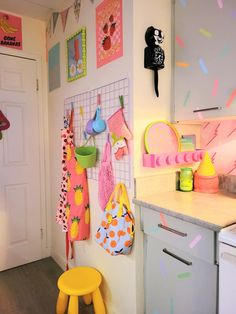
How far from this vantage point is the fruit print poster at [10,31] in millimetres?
2133

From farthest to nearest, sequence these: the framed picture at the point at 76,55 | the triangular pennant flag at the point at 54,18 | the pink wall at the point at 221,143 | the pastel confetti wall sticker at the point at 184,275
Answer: the triangular pennant flag at the point at 54,18, the framed picture at the point at 76,55, the pink wall at the point at 221,143, the pastel confetti wall sticker at the point at 184,275

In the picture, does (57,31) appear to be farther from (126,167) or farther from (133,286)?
(133,286)

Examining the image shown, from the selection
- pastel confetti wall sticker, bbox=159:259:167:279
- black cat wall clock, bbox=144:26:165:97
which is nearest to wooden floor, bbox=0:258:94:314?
pastel confetti wall sticker, bbox=159:259:167:279

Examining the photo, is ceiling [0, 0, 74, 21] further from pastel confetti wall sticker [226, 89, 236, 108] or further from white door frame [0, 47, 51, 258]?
pastel confetti wall sticker [226, 89, 236, 108]

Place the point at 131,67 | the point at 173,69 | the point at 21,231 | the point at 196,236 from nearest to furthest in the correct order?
the point at 196,236, the point at 131,67, the point at 173,69, the point at 21,231

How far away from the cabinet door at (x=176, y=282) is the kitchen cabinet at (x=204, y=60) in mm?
747

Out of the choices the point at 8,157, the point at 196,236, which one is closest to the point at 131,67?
the point at 196,236

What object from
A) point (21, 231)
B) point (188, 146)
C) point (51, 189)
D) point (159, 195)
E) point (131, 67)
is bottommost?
point (21, 231)

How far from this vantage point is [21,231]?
233 cm

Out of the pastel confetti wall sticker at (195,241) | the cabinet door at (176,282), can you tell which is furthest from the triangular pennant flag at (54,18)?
the pastel confetti wall sticker at (195,241)

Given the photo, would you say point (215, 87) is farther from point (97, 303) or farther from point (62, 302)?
point (62, 302)

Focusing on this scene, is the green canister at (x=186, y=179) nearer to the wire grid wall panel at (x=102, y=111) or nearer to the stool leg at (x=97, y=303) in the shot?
the wire grid wall panel at (x=102, y=111)

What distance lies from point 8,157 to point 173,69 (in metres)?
1.64

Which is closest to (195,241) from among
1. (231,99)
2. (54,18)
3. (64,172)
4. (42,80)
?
(231,99)
